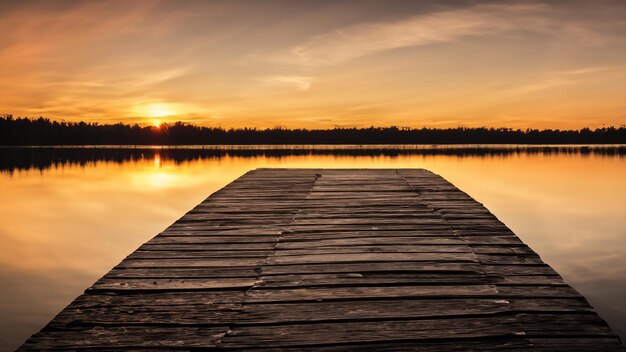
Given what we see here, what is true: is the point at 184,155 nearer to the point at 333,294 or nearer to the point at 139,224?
the point at 139,224

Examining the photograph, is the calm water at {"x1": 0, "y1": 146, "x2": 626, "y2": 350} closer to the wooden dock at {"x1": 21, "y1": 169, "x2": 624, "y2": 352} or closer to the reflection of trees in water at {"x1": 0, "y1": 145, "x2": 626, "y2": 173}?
the wooden dock at {"x1": 21, "y1": 169, "x2": 624, "y2": 352}

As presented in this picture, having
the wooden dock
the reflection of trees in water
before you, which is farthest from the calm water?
the reflection of trees in water

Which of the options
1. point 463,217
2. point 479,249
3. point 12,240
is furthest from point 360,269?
point 12,240

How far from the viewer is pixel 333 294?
11.3 feet

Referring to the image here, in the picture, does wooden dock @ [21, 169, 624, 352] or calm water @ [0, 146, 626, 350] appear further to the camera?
calm water @ [0, 146, 626, 350]

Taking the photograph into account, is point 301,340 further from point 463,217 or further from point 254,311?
point 463,217

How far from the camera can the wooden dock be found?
2820 mm

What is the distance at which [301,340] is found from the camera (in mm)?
2797

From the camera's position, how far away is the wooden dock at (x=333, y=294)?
2.82m

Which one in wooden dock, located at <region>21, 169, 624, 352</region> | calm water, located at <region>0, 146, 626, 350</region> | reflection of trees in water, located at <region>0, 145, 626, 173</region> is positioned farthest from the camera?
reflection of trees in water, located at <region>0, 145, 626, 173</region>

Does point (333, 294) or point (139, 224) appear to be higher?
point (333, 294)

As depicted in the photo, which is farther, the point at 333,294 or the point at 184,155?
the point at 184,155

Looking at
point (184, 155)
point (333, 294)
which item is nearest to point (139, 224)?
point (333, 294)

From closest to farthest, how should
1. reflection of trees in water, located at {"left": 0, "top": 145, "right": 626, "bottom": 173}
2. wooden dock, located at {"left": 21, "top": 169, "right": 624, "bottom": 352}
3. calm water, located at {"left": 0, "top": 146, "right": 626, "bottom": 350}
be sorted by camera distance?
wooden dock, located at {"left": 21, "top": 169, "right": 624, "bottom": 352} < calm water, located at {"left": 0, "top": 146, "right": 626, "bottom": 350} < reflection of trees in water, located at {"left": 0, "top": 145, "right": 626, "bottom": 173}
